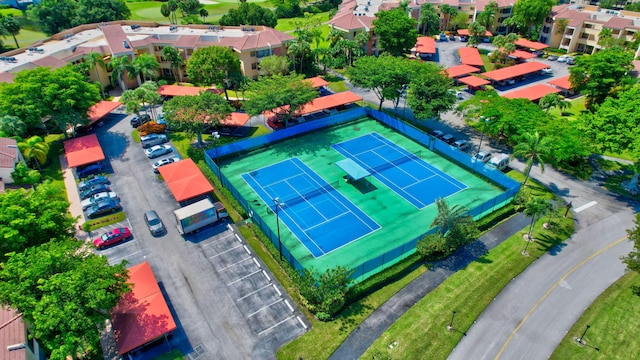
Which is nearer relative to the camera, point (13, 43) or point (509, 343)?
point (509, 343)

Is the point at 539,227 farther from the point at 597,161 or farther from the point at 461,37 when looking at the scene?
the point at 461,37

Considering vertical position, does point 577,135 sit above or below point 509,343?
above

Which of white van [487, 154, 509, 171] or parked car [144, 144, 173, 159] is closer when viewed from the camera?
white van [487, 154, 509, 171]

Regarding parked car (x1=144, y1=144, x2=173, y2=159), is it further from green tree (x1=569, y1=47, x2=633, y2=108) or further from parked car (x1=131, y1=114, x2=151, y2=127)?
green tree (x1=569, y1=47, x2=633, y2=108)

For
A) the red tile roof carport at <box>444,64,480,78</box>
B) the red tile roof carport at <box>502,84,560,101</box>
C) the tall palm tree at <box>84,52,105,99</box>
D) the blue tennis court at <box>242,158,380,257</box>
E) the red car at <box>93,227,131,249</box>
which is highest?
the tall palm tree at <box>84,52,105,99</box>

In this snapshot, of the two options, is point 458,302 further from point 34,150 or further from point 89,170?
point 34,150

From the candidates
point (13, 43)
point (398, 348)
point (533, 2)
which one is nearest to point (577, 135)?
point (398, 348)

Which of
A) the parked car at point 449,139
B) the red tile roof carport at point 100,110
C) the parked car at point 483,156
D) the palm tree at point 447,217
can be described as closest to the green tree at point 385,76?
the parked car at point 449,139

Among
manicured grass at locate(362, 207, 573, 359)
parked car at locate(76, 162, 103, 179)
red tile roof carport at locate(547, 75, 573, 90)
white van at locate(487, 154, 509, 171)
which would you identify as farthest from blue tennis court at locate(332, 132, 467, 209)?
red tile roof carport at locate(547, 75, 573, 90)
